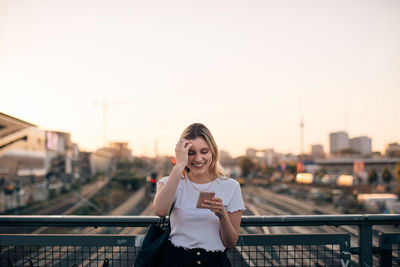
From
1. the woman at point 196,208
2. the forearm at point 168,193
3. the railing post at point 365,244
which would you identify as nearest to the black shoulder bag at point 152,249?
the woman at point 196,208

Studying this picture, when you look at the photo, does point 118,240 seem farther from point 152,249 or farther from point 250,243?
point 250,243

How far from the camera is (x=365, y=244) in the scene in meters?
2.83

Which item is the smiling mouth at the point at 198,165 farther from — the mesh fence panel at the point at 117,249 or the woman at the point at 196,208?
the mesh fence panel at the point at 117,249

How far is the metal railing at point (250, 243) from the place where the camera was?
2754mm

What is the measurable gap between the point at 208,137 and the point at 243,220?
97cm

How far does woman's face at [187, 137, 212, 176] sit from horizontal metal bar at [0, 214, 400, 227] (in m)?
0.79

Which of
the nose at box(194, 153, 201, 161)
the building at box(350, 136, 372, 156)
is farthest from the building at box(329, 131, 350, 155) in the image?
the nose at box(194, 153, 201, 161)

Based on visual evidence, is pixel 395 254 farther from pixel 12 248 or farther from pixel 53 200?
pixel 53 200

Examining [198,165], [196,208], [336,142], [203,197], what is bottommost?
[336,142]

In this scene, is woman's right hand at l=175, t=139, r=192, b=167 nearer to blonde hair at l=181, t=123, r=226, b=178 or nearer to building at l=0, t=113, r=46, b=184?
blonde hair at l=181, t=123, r=226, b=178

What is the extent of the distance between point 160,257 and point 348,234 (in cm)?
183

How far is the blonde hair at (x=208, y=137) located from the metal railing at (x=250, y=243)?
703 millimetres

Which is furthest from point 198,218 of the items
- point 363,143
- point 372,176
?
point 372,176

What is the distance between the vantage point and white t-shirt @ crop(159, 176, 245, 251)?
2111mm
